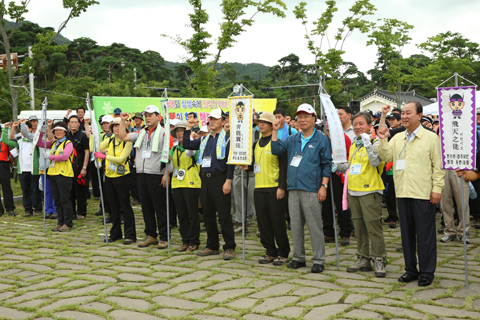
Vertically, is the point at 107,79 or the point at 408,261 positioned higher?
the point at 107,79

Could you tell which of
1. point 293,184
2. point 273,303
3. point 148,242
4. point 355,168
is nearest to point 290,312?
point 273,303

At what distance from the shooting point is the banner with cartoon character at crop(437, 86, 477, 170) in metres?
4.96

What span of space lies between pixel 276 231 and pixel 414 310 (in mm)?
2356

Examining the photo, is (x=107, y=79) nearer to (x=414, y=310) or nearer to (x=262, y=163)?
(x=262, y=163)

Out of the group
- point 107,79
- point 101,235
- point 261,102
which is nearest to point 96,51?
point 107,79

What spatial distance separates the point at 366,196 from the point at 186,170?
294 cm

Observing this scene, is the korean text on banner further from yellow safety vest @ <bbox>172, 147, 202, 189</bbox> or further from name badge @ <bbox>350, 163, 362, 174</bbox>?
yellow safety vest @ <bbox>172, 147, 202, 189</bbox>

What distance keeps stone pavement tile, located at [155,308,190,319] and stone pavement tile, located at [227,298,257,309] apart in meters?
0.50

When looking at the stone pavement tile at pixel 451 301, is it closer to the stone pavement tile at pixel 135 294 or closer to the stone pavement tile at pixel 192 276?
the stone pavement tile at pixel 192 276

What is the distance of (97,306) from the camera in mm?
4523

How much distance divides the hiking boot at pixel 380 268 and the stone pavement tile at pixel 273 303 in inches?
55.5

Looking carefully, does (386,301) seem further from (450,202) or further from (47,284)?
(47,284)

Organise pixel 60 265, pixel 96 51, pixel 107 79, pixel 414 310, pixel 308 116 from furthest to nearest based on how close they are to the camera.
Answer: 1. pixel 96 51
2. pixel 107 79
3. pixel 60 265
4. pixel 308 116
5. pixel 414 310

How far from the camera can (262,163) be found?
20.4ft
